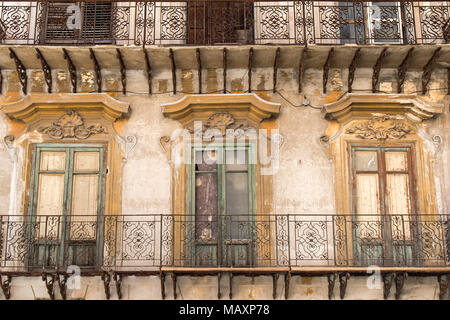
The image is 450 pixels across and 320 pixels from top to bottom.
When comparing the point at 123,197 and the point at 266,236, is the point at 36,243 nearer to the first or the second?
the point at 123,197

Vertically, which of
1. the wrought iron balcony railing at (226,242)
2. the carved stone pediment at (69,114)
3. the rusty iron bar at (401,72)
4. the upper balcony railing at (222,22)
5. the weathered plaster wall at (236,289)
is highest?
the upper balcony railing at (222,22)

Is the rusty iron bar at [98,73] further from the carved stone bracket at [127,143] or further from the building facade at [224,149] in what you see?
the carved stone bracket at [127,143]

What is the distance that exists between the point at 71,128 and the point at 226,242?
336 centimetres

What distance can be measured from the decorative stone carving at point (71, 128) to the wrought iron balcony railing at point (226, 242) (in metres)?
1.48

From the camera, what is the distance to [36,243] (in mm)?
9938

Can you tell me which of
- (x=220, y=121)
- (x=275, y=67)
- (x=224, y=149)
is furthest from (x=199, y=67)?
(x=224, y=149)

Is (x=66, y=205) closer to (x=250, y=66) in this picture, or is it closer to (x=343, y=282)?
(x=250, y=66)

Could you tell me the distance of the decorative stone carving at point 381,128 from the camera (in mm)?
10277

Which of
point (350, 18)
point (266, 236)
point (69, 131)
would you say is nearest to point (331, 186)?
point (266, 236)

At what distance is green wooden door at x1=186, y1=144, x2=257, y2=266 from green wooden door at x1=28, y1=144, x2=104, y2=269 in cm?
163

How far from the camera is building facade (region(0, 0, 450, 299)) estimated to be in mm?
9688

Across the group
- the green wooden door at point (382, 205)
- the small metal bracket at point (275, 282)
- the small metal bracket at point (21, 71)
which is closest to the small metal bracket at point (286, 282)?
the small metal bracket at point (275, 282)

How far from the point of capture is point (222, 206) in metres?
10.0
